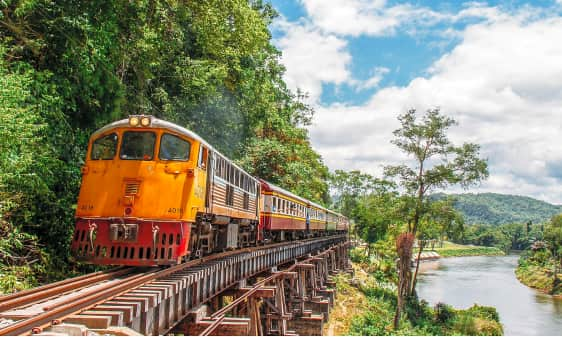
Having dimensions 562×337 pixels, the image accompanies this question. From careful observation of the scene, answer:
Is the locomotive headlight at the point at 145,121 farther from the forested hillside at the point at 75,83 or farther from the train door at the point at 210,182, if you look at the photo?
the forested hillside at the point at 75,83

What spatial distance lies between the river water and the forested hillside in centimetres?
3241

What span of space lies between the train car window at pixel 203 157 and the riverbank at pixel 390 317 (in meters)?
19.9

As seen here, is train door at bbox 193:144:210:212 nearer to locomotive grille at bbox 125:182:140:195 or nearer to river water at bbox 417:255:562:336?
locomotive grille at bbox 125:182:140:195

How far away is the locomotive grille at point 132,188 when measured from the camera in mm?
9845

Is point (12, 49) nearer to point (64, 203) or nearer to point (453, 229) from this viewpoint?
point (64, 203)

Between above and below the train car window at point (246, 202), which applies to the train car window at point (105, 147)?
above

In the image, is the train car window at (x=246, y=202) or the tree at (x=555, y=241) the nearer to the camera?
the train car window at (x=246, y=202)

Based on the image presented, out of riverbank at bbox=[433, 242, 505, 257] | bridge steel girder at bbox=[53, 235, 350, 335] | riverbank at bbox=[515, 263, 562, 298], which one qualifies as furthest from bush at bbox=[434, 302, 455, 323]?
riverbank at bbox=[433, 242, 505, 257]

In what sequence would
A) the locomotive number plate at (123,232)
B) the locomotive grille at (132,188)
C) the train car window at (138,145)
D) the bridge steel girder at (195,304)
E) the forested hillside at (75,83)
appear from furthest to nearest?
the forested hillside at (75,83) → the train car window at (138,145) → the locomotive grille at (132,188) → the locomotive number plate at (123,232) → the bridge steel girder at (195,304)

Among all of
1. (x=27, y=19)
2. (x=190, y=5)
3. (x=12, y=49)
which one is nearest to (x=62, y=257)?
(x=12, y=49)

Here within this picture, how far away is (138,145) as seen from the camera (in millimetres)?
10266

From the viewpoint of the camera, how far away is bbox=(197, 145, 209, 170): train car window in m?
10.6

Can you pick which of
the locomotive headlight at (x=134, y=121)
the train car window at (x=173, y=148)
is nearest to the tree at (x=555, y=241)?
the train car window at (x=173, y=148)

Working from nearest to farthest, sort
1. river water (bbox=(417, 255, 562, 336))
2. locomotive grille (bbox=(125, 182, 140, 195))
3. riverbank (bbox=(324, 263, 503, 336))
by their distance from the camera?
locomotive grille (bbox=(125, 182, 140, 195)) → riverbank (bbox=(324, 263, 503, 336)) → river water (bbox=(417, 255, 562, 336))
